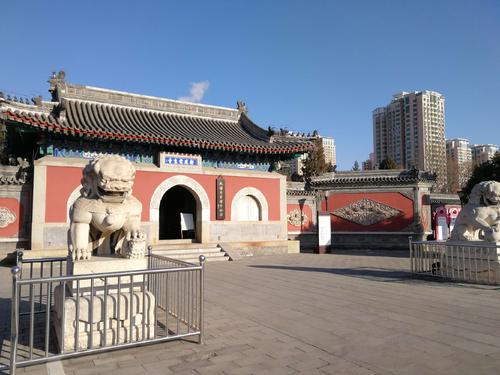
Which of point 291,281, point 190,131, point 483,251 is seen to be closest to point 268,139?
point 190,131

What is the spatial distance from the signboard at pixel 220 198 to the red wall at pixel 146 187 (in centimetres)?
15

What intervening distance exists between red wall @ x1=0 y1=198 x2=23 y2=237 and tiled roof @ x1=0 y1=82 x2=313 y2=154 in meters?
2.74

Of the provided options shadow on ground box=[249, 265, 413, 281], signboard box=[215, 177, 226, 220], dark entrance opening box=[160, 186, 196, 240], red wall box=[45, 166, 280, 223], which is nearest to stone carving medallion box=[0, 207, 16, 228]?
red wall box=[45, 166, 280, 223]

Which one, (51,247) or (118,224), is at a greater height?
(118,224)

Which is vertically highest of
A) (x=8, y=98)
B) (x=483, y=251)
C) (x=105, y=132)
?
(x=8, y=98)

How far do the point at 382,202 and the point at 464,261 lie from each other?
37.5 ft

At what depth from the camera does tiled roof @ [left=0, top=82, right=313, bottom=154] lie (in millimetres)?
11906

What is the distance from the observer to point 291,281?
7.98m

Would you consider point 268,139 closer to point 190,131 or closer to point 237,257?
point 190,131

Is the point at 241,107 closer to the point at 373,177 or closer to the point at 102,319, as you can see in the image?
the point at 373,177

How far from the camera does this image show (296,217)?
1820cm

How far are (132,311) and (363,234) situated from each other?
16.5 m

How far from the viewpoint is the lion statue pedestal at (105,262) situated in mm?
3705

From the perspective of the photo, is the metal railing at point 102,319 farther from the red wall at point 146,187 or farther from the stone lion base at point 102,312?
the red wall at point 146,187
